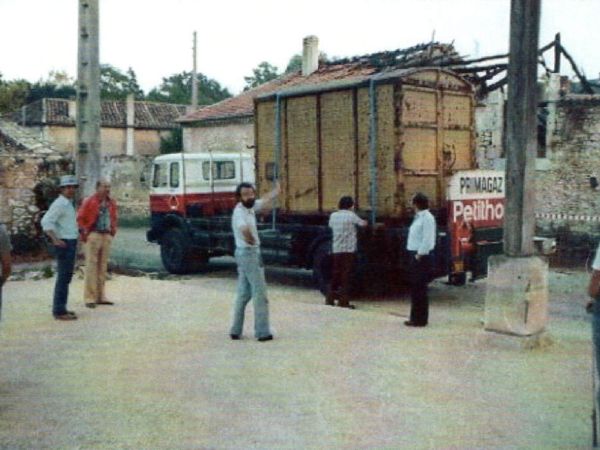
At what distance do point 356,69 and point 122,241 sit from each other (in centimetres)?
1024

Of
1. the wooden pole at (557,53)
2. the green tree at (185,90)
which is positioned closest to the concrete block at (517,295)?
the wooden pole at (557,53)

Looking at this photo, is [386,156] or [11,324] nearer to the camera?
[11,324]

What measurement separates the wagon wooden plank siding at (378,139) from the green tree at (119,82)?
6069 cm

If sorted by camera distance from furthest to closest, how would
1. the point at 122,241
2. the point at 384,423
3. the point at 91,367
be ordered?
the point at 122,241, the point at 91,367, the point at 384,423

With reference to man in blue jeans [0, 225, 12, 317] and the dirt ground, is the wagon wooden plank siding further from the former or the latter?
man in blue jeans [0, 225, 12, 317]

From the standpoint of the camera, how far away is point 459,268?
10672 mm

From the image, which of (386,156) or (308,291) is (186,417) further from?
(308,291)

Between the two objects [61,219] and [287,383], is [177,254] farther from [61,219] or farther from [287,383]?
[287,383]

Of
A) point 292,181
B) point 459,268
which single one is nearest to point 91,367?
point 459,268

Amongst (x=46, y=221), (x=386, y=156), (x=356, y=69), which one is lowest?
(x=46, y=221)

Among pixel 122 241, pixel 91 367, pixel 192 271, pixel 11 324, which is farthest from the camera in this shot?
pixel 122 241

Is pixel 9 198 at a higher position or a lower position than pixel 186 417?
higher

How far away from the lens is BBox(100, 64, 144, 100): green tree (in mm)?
71062

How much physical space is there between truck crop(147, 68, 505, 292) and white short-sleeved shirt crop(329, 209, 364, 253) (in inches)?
36.9
